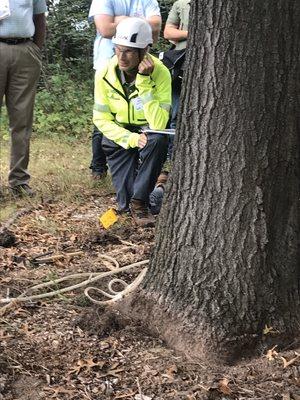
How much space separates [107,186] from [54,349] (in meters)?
3.02

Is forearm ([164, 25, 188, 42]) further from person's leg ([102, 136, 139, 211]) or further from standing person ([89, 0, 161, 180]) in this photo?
person's leg ([102, 136, 139, 211])

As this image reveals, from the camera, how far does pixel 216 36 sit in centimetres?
239

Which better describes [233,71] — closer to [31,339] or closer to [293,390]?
[293,390]

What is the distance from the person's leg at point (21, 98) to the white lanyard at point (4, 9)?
10.1 inches

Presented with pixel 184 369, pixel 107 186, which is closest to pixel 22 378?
pixel 184 369

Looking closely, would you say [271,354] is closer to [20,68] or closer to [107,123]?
[107,123]

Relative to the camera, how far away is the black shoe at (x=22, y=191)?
16.8 ft

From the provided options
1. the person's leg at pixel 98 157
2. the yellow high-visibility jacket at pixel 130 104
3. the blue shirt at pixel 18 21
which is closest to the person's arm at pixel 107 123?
the yellow high-visibility jacket at pixel 130 104

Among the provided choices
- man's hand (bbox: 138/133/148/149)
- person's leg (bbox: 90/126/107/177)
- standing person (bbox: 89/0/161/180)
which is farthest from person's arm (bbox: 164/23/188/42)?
man's hand (bbox: 138/133/148/149)

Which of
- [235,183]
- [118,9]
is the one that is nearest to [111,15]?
[118,9]

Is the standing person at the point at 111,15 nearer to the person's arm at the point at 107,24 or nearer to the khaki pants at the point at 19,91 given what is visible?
the person's arm at the point at 107,24

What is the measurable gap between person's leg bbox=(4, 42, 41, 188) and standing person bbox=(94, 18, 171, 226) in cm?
83

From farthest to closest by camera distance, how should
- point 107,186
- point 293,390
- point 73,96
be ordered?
point 73,96, point 107,186, point 293,390

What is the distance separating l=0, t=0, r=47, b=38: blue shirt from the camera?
4777mm
